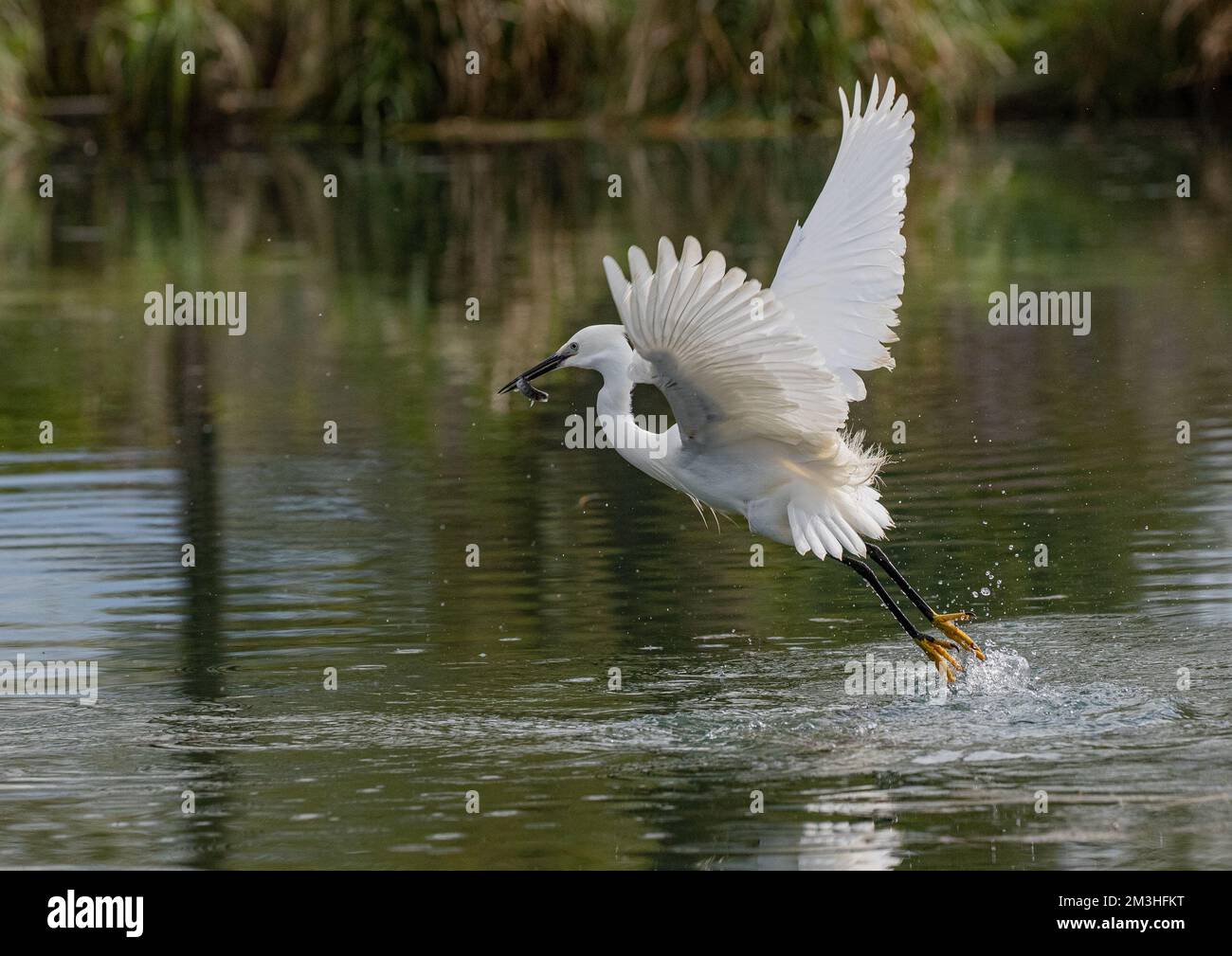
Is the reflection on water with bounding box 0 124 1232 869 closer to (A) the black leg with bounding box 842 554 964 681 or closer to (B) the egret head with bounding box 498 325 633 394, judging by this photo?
(A) the black leg with bounding box 842 554 964 681

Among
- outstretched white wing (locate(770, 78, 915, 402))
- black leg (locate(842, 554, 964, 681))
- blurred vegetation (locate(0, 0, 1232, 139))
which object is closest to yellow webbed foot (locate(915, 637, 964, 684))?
black leg (locate(842, 554, 964, 681))

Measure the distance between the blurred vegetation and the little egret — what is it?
22.9 metres

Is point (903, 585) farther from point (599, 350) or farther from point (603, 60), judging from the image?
point (603, 60)

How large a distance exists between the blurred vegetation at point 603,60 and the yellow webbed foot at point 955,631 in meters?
23.2

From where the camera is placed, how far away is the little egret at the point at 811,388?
815 cm

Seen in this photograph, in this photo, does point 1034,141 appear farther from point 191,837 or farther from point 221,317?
point 191,837

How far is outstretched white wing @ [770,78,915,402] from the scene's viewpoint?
8812mm

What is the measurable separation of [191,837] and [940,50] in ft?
86.0

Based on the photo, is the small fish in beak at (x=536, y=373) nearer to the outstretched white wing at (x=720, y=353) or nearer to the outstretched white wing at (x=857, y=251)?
the outstretched white wing at (x=720, y=353)

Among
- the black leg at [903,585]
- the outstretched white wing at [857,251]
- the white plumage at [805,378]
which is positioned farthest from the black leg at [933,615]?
the outstretched white wing at [857,251]

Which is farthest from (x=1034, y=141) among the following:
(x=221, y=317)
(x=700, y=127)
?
(x=221, y=317)

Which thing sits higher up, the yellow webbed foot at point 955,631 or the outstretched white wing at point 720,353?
the outstretched white wing at point 720,353

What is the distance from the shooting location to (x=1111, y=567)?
32.0 ft

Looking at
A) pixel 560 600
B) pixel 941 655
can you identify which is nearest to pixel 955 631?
pixel 941 655
